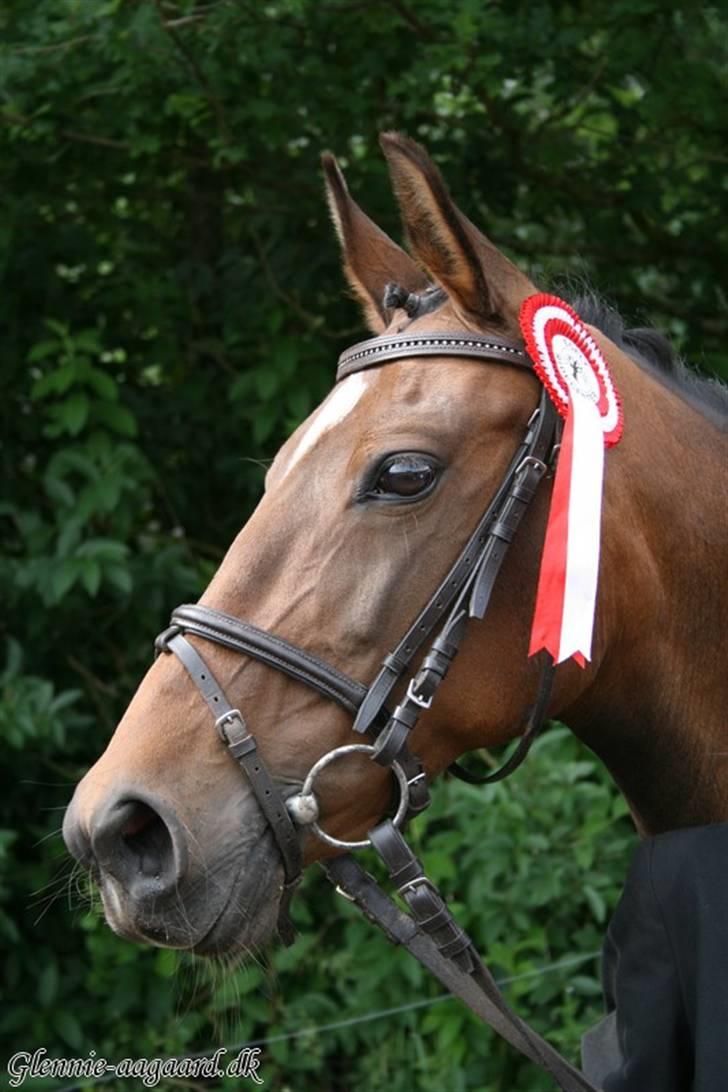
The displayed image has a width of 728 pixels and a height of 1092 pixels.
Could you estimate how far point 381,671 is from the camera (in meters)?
1.98

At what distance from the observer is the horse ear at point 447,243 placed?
207 centimetres

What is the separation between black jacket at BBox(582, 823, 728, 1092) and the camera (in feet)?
6.48

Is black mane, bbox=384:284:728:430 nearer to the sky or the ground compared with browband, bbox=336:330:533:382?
nearer to the ground

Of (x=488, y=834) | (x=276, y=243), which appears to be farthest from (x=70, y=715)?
(x=276, y=243)

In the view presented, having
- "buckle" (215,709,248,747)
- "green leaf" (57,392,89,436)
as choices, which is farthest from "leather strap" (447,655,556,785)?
"green leaf" (57,392,89,436)

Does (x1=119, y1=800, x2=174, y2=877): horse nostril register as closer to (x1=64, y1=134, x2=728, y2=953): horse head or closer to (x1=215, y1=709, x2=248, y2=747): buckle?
(x1=64, y1=134, x2=728, y2=953): horse head

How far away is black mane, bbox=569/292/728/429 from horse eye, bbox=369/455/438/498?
54cm

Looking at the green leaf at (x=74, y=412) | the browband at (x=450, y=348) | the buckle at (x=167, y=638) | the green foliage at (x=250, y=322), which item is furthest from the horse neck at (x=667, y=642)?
the green leaf at (x=74, y=412)

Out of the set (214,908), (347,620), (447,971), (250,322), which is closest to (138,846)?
(214,908)

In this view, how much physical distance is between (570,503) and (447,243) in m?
0.45

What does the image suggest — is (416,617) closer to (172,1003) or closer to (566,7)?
(566,7)

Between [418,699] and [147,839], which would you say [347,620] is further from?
[147,839]

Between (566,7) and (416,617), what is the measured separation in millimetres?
2636

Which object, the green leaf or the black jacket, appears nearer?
the black jacket
